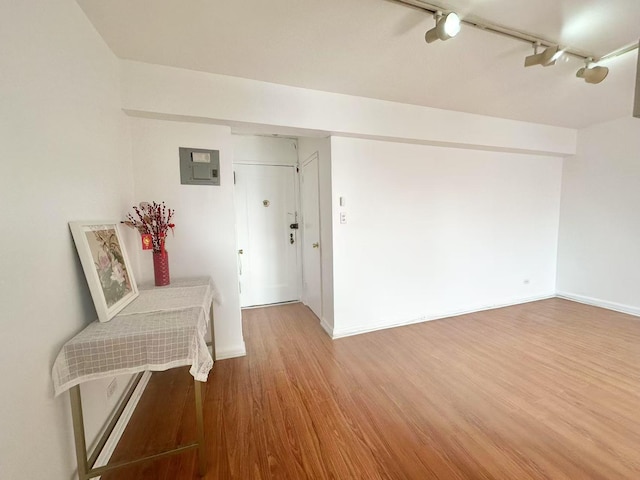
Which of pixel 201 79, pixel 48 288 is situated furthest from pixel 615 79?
pixel 48 288

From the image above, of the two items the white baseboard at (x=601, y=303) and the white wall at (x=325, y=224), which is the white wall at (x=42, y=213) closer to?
the white wall at (x=325, y=224)

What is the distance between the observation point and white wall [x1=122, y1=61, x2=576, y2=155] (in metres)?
1.93

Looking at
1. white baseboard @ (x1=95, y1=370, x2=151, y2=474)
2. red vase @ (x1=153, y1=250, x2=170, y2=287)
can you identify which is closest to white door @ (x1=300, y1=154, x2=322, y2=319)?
red vase @ (x1=153, y1=250, x2=170, y2=287)

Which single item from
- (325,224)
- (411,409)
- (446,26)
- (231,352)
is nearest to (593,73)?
(446,26)

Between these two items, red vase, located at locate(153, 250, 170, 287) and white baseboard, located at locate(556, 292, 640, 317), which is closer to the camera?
red vase, located at locate(153, 250, 170, 287)

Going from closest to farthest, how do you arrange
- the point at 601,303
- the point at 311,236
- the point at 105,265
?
the point at 105,265 → the point at 311,236 → the point at 601,303

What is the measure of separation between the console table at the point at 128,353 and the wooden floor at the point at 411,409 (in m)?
0.34

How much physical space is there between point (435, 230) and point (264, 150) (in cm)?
252

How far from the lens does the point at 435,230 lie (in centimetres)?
313

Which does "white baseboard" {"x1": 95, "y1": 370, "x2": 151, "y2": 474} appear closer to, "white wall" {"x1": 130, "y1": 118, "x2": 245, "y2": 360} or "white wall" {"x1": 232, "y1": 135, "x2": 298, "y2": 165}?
"white wall" {"x1": 130, "y1": 118, "x2": 245, "y2": 360}

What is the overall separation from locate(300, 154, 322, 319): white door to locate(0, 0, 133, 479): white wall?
80.9 inches

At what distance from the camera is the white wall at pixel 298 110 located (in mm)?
1933

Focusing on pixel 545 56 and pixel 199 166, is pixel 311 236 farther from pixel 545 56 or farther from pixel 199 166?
pixel 545 56

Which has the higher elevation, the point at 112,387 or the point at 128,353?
the point at 128,353
